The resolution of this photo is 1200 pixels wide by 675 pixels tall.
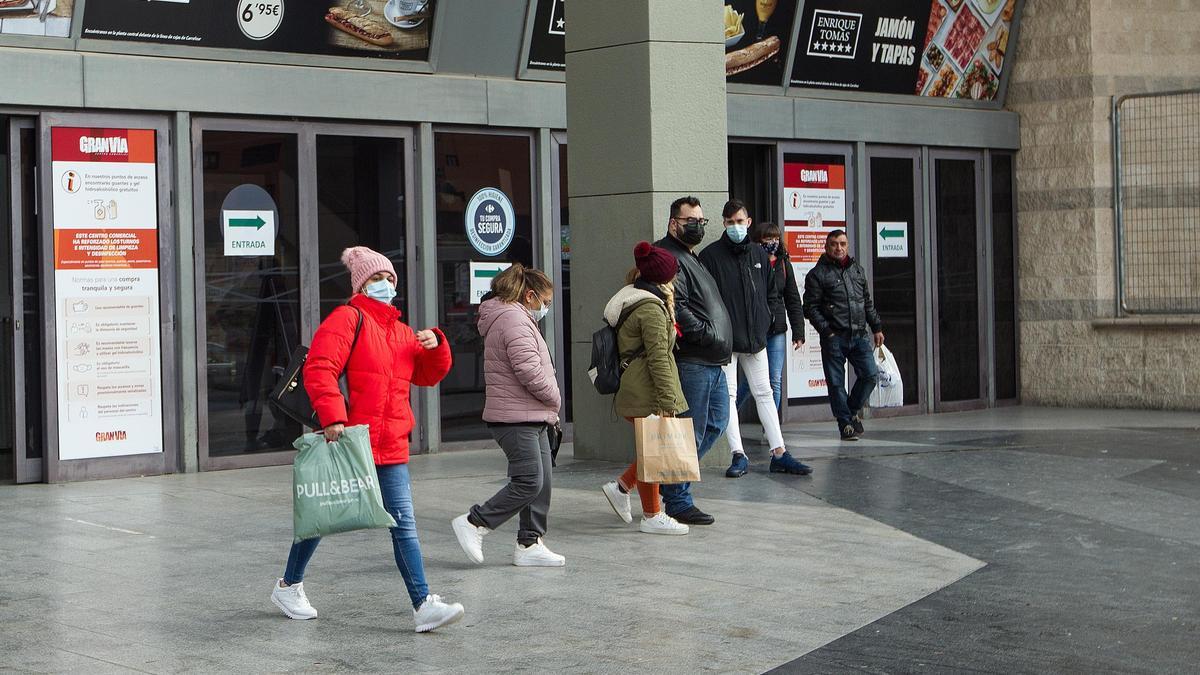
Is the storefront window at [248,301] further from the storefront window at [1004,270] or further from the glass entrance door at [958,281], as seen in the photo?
the storefront window at [1004,270]

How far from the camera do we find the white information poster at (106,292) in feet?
36.2

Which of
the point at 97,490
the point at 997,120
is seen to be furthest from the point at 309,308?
the point at 997,120

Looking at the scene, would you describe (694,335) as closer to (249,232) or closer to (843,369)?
(843,369)

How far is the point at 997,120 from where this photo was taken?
641 inches

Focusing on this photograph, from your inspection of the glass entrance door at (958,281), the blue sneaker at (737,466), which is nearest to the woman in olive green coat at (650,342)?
the blue sneaker at (737,466)

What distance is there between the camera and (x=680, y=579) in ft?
23.7

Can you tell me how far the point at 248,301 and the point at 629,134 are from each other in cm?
326

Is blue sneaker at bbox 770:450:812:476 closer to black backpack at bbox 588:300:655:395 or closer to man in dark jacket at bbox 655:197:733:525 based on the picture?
man in dark jacket at bbox 655:197:733:525

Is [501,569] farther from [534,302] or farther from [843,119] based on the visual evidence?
[843,119]

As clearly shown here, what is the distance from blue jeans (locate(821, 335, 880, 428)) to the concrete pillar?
2196 millimetres

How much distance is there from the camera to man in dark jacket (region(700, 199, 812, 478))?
10.1 m

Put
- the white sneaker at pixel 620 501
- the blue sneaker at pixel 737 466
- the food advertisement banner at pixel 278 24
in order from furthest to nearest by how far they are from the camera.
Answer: the food advertisement banner at pixel 278 24 < the blue sneaker at pixel 737 466 < the white sneaker at pixel 620 501

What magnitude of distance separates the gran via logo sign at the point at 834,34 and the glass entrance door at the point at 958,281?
1529 mm

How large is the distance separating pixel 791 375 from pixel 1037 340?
3.22 metres
